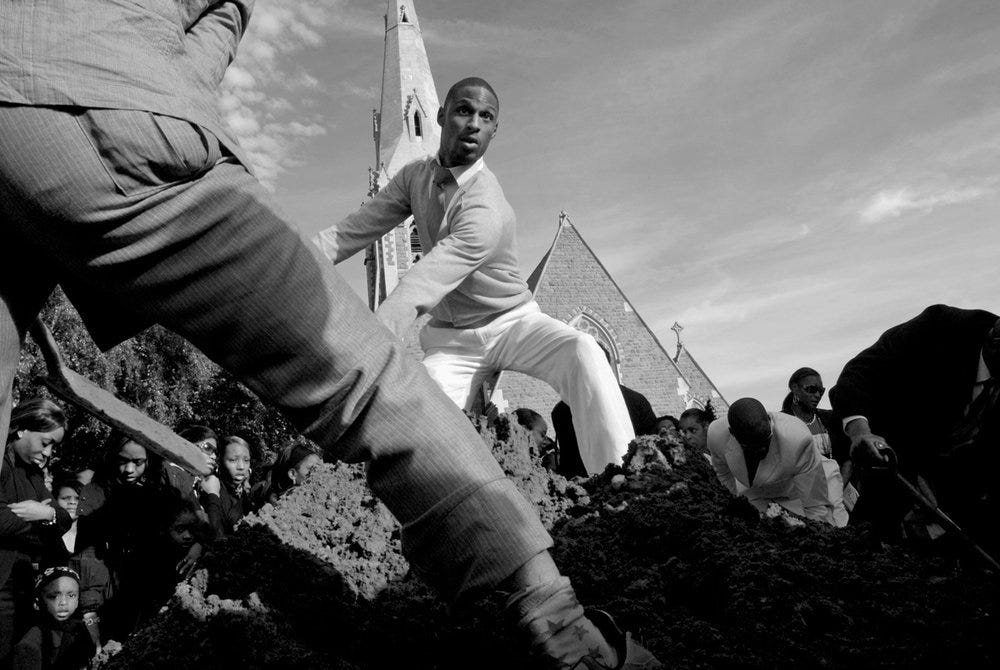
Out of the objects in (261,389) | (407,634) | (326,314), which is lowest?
(407,634)

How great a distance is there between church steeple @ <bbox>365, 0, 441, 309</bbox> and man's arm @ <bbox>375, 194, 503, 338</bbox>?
112 ft

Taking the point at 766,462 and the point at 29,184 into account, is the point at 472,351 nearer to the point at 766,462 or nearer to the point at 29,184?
the point at 766,462

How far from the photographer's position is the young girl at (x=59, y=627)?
4453 mm

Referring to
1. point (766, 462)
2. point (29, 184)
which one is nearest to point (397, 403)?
point (29, 184)

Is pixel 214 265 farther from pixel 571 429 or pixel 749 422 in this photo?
pixel 571 429

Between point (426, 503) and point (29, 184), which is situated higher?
point (29, 184)

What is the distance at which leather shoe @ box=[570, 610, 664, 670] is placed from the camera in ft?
4.58

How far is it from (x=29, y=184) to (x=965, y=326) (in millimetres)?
4344

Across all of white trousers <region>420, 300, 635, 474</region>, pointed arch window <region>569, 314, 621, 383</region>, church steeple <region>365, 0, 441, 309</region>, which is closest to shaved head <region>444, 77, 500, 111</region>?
white trousers <region>420, 300, 635, 474</region>

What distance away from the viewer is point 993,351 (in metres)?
3.77

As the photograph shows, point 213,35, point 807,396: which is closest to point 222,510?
point 213,35

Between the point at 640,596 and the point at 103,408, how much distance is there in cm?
153

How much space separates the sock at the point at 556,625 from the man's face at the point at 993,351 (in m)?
3.28

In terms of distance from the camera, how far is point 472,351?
14.2ft
